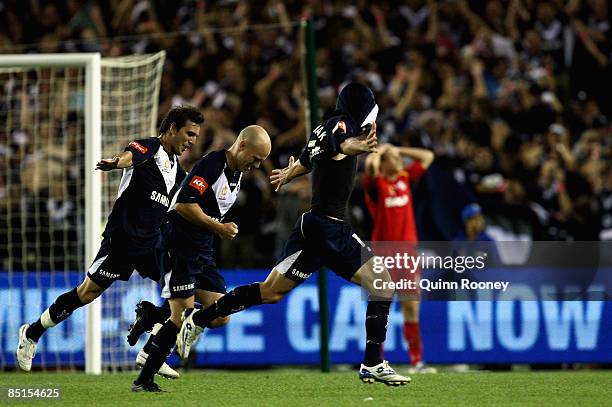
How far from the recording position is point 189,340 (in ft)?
30.7

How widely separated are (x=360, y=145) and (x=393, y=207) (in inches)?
164

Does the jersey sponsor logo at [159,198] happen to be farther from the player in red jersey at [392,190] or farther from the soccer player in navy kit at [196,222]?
the player in red jersey at [392,190]

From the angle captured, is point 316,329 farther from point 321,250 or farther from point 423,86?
point 423,86

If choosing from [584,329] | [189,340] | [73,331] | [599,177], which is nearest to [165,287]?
[189,340]

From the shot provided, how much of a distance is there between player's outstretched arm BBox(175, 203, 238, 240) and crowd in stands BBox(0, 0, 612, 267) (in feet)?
17.6

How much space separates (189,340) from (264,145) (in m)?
1.74

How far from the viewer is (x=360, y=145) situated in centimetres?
816

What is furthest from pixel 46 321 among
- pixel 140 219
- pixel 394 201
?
pixel 394 201


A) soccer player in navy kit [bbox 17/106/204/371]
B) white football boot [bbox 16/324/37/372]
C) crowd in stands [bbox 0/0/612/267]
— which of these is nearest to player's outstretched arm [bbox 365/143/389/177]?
crowd in stands [bbox 0/0/612/267]

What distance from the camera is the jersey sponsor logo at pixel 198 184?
856 centimetres

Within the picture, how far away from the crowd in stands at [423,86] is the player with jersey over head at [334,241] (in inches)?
195

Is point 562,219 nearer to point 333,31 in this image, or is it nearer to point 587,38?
point 587,38

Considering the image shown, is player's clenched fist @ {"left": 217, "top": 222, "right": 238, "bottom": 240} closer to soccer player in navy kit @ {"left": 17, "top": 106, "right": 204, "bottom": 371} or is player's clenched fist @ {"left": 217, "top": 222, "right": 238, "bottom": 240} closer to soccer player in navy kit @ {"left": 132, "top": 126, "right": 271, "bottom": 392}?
soccer player in navy kit @ {"left": 132, "top": 126, "right": 271, "bottom": 392}

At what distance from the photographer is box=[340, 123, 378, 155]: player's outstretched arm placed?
8.07m
